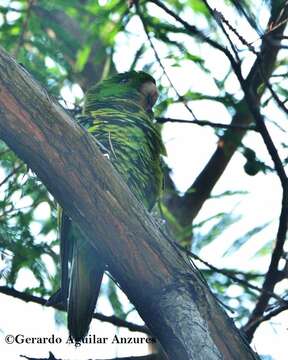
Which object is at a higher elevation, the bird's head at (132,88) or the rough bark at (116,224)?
the bird's head at (132,88)

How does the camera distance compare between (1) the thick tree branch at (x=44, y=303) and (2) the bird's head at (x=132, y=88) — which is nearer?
(1) the thick tree branch at (x=44, y=303)

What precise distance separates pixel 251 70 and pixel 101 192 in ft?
3.30

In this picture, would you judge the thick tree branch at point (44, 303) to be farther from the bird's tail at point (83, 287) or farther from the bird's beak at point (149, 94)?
the bird's beak at point (149, 94)

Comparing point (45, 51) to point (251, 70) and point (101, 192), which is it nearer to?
point (251, 70)

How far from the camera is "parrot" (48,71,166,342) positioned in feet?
10.5

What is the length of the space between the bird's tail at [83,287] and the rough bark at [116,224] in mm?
503

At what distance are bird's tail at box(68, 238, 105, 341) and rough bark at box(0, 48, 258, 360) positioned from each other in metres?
0.50

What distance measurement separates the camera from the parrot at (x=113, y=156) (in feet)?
10.5

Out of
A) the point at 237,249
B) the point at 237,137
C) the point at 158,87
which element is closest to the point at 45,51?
the point at 158,87

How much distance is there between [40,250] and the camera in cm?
383
